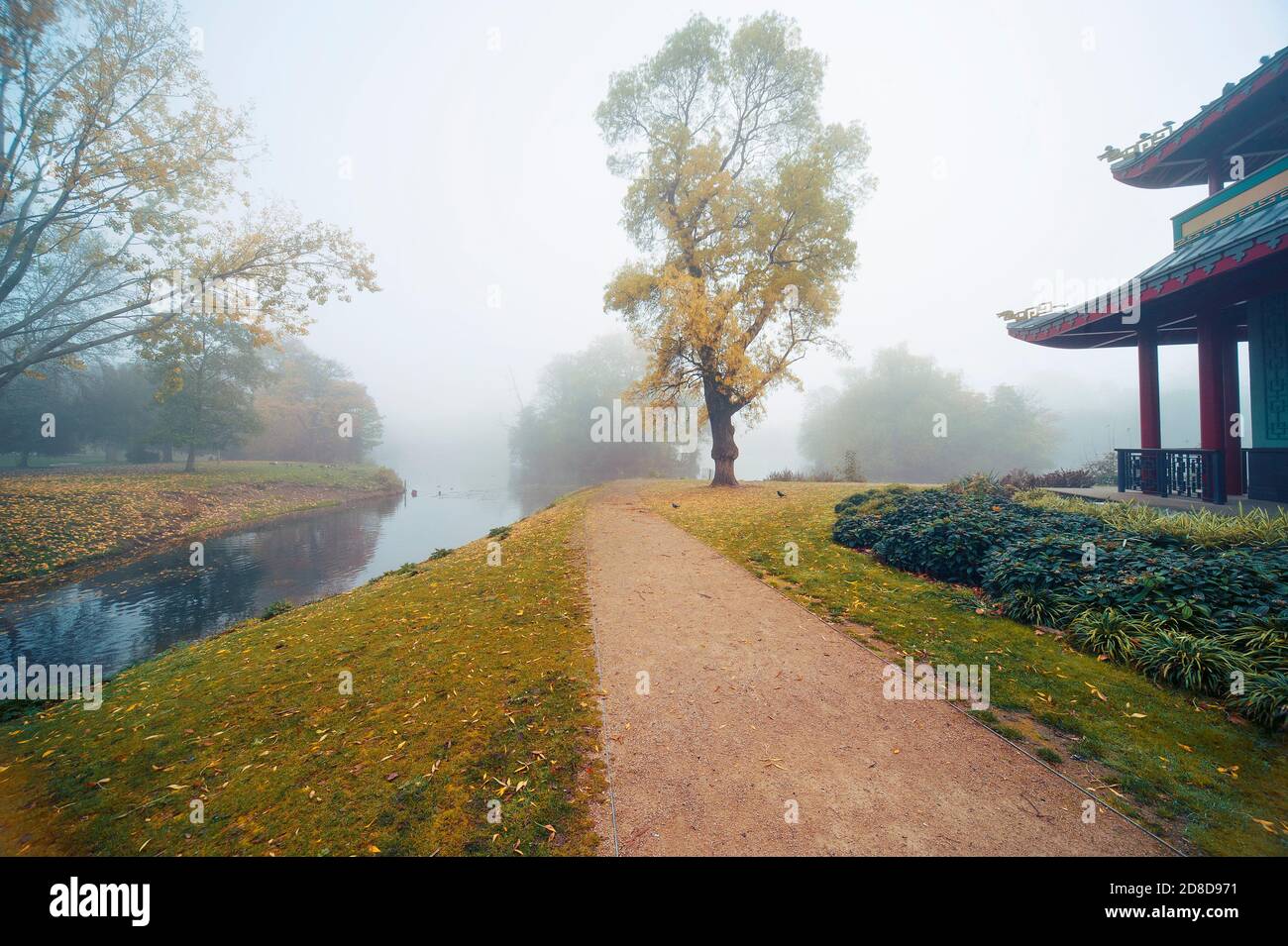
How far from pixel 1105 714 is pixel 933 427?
45.5 metres

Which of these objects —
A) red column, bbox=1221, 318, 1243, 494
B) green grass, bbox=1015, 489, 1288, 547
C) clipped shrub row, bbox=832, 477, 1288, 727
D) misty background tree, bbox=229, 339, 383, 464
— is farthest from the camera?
misty background tree, bbox=229, 339, 383, 464

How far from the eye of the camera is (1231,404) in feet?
32.6

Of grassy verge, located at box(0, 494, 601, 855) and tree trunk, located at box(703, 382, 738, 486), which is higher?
tree trunk, located at box(703, 382, 738, 486)

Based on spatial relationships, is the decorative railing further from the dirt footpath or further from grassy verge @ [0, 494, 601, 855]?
grassy verge @ [0, 494, 601, 855]

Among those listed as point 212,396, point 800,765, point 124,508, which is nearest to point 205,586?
point 124,508

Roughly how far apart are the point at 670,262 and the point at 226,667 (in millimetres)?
17651

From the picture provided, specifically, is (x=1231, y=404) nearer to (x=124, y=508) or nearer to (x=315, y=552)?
(x=315, y=552)

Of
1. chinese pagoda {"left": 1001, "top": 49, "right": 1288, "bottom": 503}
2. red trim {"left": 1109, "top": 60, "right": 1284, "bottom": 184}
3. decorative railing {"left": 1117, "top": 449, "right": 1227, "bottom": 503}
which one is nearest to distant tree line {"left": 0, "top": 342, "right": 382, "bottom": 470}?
chinese pagoda {"left": 1001, "top": 49, "right": 1288, "bottom": 503}

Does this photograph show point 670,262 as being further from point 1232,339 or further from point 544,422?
point 544,422

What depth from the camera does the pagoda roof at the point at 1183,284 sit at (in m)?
6.50

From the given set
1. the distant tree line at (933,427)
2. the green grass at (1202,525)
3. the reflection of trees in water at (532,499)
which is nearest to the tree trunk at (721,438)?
the reflection of trees in water at (532,499)

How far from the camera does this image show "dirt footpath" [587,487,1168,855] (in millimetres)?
2268

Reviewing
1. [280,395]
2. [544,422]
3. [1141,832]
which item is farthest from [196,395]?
[1141,832]

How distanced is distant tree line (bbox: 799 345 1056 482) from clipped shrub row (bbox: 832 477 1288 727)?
125 ft
